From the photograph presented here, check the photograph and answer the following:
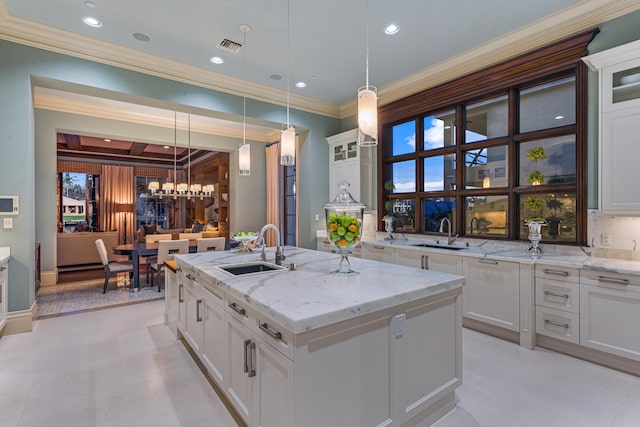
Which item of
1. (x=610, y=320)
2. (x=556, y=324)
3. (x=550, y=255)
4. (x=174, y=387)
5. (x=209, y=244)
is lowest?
(x=174, y=387)

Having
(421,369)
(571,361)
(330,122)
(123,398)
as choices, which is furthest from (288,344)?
(330,122)

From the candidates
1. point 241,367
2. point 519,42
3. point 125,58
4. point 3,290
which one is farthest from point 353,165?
point 3,290

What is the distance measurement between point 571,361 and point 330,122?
472 centimetres

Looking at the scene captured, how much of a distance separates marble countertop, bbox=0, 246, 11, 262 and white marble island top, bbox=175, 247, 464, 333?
1922mm

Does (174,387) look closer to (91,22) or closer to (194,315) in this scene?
(194,315)

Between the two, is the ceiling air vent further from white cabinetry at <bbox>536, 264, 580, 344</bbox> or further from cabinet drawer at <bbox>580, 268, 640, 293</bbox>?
cabinet drawer at <bbox>580, 268, 640, 293</bbox>

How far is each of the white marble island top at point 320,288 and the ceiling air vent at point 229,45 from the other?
2.55 m

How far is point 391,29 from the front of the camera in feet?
10.9

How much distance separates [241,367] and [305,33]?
330cm

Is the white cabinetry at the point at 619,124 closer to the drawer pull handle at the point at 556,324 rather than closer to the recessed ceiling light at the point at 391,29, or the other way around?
the drawer pull handle at the point at 556,324

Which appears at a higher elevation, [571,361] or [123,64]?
[123,64]

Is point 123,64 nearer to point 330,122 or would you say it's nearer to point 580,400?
point 330,122

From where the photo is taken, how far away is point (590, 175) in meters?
2.97

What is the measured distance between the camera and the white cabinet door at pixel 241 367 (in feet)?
5.37
